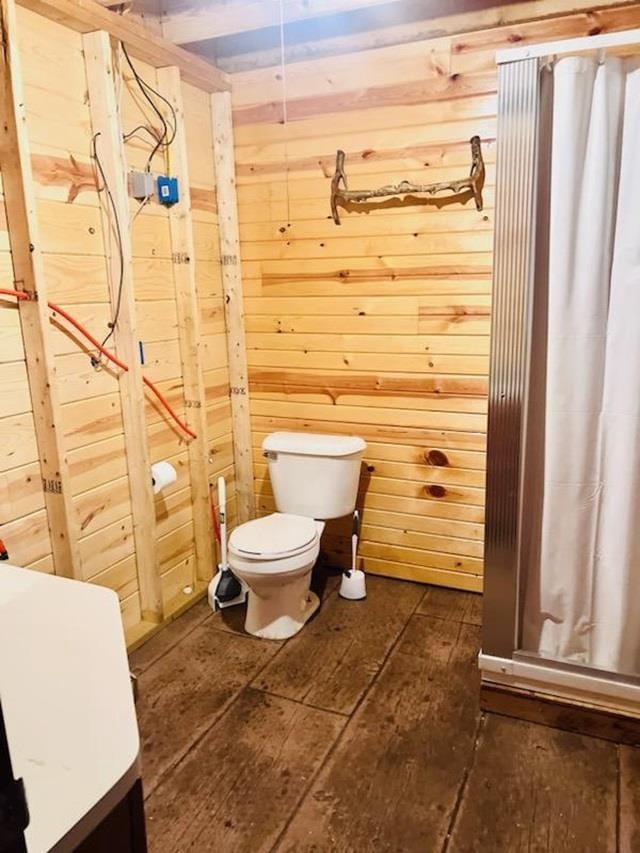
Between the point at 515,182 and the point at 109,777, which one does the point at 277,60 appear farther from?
the point at 109,777

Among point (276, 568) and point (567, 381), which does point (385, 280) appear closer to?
point (567, 381)

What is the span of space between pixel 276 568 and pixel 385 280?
1.31 meters

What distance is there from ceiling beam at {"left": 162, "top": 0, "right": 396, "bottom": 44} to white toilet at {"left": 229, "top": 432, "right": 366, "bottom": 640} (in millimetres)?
1676

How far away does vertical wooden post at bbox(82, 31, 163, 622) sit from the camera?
2143 mm

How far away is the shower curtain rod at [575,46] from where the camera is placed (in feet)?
5.04

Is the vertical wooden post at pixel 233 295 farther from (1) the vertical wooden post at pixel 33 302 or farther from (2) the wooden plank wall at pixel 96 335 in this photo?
(1) the vertical wooden post at pixel 33 302

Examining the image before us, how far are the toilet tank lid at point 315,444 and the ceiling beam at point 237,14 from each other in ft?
5.48

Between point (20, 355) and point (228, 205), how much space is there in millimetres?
1318

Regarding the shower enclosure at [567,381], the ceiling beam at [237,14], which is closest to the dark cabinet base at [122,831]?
the shower enclosure at [567,381]

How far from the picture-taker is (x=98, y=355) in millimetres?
2314

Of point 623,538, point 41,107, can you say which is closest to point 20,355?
point 41,107

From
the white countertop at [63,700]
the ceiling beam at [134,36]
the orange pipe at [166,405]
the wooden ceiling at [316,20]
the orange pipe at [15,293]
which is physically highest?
the wooden ceiling at [316,20]

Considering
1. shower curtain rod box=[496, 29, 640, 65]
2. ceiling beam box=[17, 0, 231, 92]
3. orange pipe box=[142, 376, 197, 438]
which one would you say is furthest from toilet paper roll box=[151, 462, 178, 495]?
shower curtain rod box=[496, 29, 640, 65]

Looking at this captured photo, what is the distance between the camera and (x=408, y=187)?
2.56 m
